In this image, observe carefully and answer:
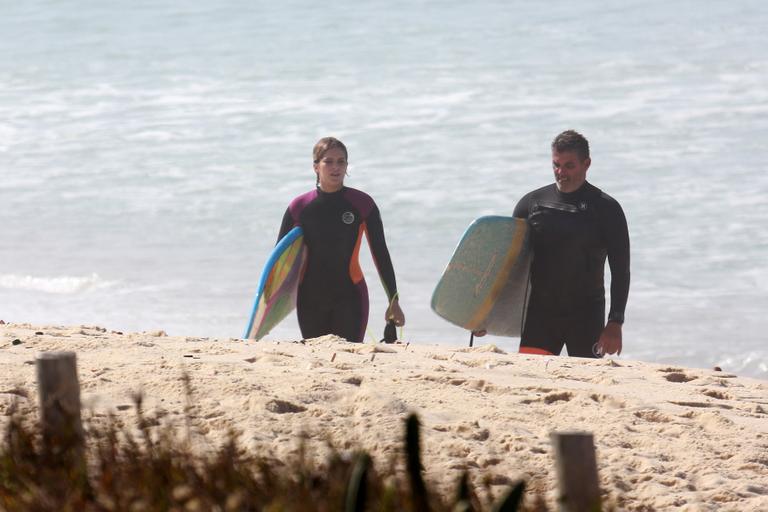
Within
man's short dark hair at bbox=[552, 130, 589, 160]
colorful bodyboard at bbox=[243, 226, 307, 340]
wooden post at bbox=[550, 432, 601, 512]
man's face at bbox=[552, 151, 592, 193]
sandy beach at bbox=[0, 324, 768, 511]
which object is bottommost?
wooden post at bbox=[550, 432, 601, 512]

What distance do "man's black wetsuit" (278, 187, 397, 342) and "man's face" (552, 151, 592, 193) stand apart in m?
1.20

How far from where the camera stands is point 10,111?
2662 centimetres

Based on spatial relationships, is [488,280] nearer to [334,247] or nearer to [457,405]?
[334,247]

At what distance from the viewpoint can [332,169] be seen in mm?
7961

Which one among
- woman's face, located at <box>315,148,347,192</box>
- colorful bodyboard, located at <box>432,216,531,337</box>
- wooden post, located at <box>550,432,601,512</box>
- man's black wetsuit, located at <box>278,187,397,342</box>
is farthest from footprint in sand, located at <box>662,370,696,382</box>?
wooden post, located at <box>550,432,601,512</box>

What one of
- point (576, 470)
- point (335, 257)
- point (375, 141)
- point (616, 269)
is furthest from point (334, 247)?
point (375, 141)

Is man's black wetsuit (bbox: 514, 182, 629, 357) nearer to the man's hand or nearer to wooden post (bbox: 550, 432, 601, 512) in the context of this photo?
the man's hand

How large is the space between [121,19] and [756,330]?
27.2 meters

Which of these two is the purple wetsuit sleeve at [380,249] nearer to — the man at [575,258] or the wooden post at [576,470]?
the man at [575,258]

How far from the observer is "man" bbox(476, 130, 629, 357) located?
7.37m

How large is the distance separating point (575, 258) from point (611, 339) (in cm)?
49

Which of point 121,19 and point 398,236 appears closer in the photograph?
point 398,236

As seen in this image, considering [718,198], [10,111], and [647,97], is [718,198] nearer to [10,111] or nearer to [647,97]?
[647,97]

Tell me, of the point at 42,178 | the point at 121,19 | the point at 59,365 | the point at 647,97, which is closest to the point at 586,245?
the point at 59,365
